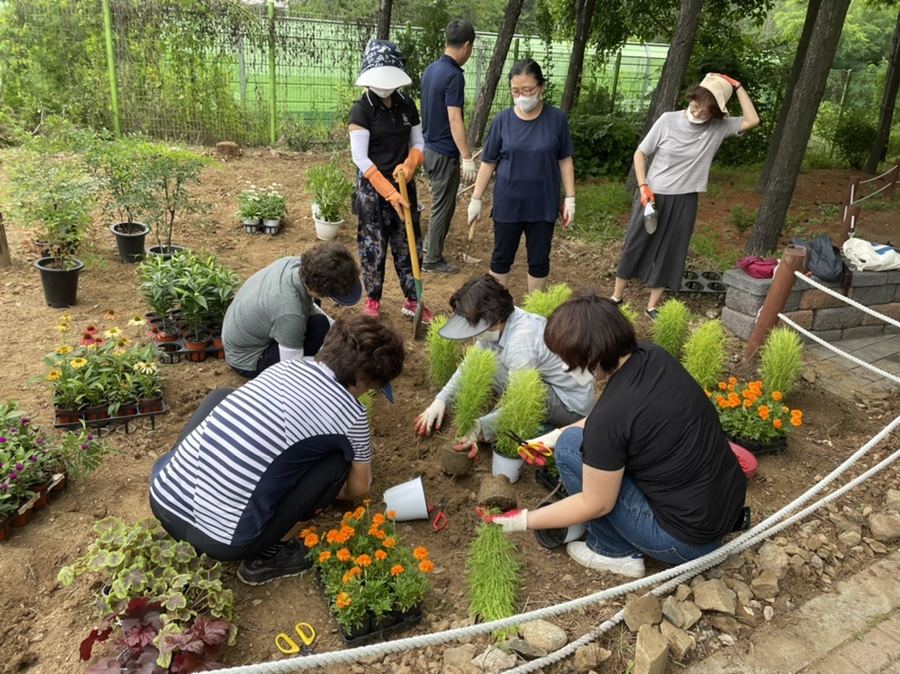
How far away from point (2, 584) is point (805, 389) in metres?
4.26

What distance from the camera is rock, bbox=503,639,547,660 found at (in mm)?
2117

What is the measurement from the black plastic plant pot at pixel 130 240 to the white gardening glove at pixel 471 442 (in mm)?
3350

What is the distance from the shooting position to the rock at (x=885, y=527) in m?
2.79

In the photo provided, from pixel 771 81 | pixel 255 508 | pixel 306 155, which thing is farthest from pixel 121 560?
pixel 771 81

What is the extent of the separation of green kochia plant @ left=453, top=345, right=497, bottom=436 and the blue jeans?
59 cm

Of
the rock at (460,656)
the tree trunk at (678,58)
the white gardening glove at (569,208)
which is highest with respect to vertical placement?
the tree trunk at (678,58)

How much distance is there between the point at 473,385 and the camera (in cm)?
315

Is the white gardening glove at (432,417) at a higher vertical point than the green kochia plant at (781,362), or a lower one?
lower

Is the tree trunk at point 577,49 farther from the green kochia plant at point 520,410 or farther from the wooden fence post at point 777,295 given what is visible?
the green kochia plant at point 520,410

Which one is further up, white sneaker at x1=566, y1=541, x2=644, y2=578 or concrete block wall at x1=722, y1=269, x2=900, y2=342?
concrete block wall at x1=722, y1=269, x2=900, y2=342

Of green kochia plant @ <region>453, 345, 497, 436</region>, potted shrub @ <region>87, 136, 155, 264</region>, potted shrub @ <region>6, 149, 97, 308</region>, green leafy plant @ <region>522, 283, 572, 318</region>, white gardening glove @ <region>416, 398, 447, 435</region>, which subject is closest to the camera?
green kochia plant @ <region>453, 345, 497, 436</region>

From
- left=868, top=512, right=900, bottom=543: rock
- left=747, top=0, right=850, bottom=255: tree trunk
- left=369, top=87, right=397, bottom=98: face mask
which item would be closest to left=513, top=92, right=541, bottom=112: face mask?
left=369, top=87, right=397, bottom=98: face mask

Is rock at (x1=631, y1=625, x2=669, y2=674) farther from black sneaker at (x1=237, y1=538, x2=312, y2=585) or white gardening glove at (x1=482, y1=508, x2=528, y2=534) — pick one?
black sneaker at (x1=237, y1=538, x2=312, y2=585)

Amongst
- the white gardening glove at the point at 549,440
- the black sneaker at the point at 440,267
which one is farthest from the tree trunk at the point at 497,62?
the white gardening glove at the point at 549,440
